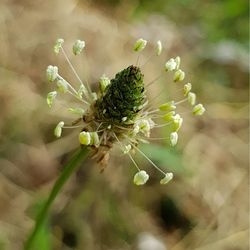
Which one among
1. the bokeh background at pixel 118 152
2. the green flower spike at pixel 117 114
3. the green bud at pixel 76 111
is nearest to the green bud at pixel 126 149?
the green flower spike at pixel 117 114

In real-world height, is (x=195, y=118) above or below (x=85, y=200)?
above

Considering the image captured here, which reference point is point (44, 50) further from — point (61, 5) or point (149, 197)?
point (149, 197)

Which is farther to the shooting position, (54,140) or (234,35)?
(234,35)

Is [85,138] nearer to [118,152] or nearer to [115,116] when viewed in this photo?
[115,116]

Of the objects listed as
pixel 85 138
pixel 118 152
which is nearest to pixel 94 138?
pixel 85 138

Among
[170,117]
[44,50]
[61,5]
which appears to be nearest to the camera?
[170,117]

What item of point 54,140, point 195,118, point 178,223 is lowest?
point 178,223

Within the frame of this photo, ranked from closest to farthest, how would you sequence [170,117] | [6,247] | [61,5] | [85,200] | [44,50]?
[170,117] < [6,247] < [85,200] < [44,50] < [61,5]

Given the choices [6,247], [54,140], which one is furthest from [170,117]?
[54,140]
